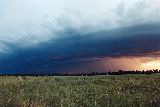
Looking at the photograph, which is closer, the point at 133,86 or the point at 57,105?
the point at 57,105

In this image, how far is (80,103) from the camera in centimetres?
1942

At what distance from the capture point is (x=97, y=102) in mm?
19984

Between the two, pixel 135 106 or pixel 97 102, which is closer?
pixel 135 106

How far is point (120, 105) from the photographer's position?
62.6 ft

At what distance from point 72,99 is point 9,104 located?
169 inches

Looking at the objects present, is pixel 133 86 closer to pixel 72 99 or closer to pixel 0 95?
pixel 72 99

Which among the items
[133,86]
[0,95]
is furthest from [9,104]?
[133,86]

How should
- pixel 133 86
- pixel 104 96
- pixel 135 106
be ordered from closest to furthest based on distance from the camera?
pixel 135 106
pixel 104 96
pixel 133 86

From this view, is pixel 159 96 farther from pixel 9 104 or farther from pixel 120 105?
pixel 9 104

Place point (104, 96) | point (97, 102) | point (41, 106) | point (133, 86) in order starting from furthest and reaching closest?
point (133, 86) → point (104, 96) → point (97, 102) → point (41, 106)

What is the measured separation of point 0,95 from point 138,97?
8571mm

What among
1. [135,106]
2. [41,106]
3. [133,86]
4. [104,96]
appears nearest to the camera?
[41,106]

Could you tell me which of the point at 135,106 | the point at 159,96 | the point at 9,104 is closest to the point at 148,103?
the point at 135,106

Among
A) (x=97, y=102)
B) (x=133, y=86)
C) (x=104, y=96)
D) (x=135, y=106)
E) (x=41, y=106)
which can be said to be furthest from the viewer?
(x=133, y=86)
